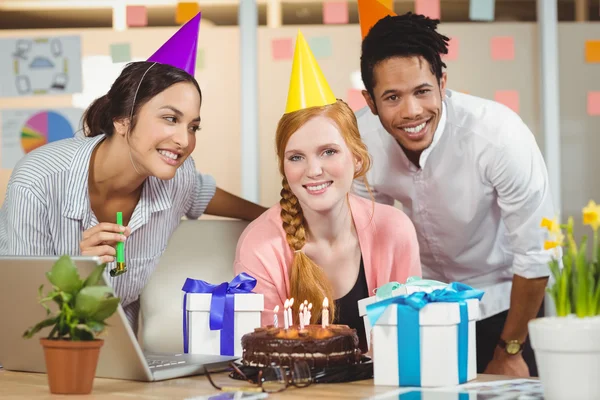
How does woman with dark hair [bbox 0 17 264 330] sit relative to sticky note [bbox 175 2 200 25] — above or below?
below

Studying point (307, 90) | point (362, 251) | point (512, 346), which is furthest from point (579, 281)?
point (512, 346)

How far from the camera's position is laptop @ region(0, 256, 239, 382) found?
4.00ft

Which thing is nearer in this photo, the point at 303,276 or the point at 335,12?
the point at 303,276

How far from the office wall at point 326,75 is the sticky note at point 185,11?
0.27ft

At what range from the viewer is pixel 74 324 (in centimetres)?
116

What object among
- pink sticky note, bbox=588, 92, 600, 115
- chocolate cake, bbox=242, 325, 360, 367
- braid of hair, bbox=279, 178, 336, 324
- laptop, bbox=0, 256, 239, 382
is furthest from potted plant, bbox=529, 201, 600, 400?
pink sticky note, bbox=588, 92, 600, 115

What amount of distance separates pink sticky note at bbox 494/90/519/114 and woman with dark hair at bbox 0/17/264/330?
4.95 feet

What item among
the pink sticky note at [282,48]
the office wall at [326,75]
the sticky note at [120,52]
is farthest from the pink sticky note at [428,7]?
the sticky note at [120,52]

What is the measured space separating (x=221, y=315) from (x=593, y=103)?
2178 millimetres

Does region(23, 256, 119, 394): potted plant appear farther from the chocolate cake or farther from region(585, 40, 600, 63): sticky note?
region(585, 40, 600, 63): sticky note

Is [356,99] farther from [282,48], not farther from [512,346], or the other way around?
[512,346]

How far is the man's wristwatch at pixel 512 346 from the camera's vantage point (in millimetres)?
2197

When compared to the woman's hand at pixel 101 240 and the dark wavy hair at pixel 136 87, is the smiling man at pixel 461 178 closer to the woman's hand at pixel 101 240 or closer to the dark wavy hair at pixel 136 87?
the dark wavy hair at pixel 136 87

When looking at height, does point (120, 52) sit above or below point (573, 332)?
above
